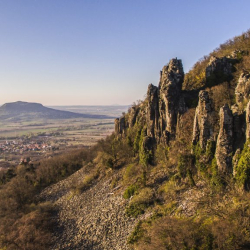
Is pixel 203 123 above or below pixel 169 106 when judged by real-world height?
below

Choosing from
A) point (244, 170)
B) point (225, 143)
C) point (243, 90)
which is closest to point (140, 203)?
point (225, 143)

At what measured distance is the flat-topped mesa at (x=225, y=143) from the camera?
89.0 feet

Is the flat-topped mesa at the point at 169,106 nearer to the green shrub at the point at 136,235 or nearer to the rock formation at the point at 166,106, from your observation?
the rock formation at the point at 166,106

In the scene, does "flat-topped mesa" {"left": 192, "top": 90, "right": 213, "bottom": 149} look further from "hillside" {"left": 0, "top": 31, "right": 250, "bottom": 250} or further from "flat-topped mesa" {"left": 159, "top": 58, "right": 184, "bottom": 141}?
"flat-topped mesa" {"left": 159, "top": 58, "right": 184, "bottom": 141}

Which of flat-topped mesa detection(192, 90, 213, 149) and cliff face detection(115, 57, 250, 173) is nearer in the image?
cliff face detection(115, 57, 250, 173)

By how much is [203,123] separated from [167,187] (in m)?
10.6

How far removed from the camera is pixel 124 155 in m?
50.8

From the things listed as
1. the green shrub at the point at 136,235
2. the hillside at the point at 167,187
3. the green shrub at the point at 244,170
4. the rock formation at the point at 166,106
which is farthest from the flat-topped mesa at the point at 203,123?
the green shrub at the point at 136,235

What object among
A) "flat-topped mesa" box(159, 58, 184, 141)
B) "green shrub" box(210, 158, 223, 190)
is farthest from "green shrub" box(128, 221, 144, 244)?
"flat-topped mesa" box(159, 58, 184, 141)

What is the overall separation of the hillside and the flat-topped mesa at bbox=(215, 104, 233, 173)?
0.12 metres

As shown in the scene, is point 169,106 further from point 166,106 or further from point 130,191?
point 130,191

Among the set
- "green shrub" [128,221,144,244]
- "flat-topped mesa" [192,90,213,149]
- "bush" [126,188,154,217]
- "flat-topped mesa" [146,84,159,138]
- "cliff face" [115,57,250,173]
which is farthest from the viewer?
"flat-topped mesa" [146,84,159,138]

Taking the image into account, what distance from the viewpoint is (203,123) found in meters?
30.7

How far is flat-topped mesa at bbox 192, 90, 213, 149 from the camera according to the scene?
30.6 metres
